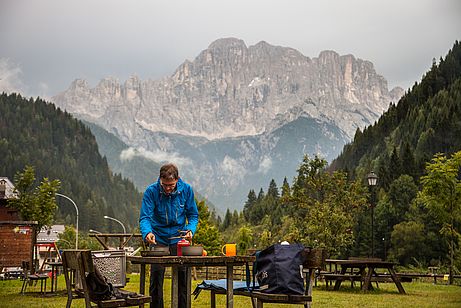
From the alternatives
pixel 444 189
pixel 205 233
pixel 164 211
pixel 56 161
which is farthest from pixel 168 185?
pixel 56 161

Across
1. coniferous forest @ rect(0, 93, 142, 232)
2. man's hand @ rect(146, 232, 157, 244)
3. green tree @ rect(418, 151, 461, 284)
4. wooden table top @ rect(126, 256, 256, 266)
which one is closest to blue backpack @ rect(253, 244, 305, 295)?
wooden table top @ rect(126, 256, 256, 266)

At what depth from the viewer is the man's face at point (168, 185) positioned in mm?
7123

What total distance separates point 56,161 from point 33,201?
160 metres

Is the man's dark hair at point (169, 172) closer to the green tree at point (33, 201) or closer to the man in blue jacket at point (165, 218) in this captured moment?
the man in blue jacket at point (165, 218)

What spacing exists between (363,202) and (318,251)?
110 feet

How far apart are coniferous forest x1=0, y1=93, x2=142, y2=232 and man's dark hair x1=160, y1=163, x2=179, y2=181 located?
141676 mm

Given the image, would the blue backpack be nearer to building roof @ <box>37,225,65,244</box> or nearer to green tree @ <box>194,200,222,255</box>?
green tree @ <box>194,200,222,255</box>

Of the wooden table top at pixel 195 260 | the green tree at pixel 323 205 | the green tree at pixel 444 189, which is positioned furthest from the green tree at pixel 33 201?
the wooden table top at pixel 195 260

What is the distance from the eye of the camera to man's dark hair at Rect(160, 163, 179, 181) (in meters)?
7.07

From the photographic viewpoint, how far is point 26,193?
2884cm

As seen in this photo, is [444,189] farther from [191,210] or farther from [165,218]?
[165,218]

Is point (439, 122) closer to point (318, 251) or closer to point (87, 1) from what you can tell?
point (87, 1)

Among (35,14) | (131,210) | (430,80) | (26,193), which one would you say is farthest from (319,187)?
(131,210)

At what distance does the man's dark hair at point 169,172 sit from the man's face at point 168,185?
0.13 ft
